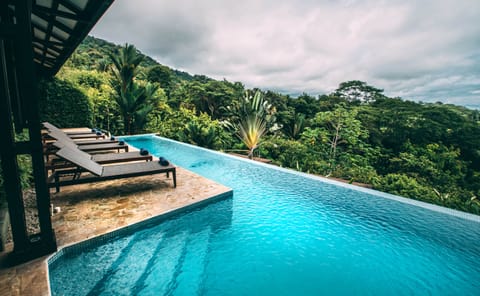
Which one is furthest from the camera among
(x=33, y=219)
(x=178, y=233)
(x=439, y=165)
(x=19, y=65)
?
(x=439, y=165)

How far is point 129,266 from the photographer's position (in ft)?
9.45

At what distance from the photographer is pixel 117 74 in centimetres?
1284

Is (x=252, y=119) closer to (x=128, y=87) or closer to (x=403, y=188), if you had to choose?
(x=403, y=188)

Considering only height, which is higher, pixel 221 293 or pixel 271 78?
pixel 271 78

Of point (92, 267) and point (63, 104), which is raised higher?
point (63, 104)

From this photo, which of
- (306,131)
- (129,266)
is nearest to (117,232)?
(129,266)

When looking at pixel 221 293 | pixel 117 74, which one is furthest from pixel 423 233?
pixel 117 74

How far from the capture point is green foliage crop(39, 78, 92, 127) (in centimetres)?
1120

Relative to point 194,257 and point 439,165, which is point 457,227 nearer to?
point 194,257

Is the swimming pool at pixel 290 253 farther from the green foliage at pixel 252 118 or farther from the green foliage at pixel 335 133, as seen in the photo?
the green foliage at pixel 335 133

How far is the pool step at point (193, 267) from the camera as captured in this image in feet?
8.63

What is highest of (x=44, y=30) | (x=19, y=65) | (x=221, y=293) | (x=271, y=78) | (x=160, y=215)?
(x=271, y=78)

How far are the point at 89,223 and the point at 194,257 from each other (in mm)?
1802

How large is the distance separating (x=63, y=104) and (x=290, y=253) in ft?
45.9
